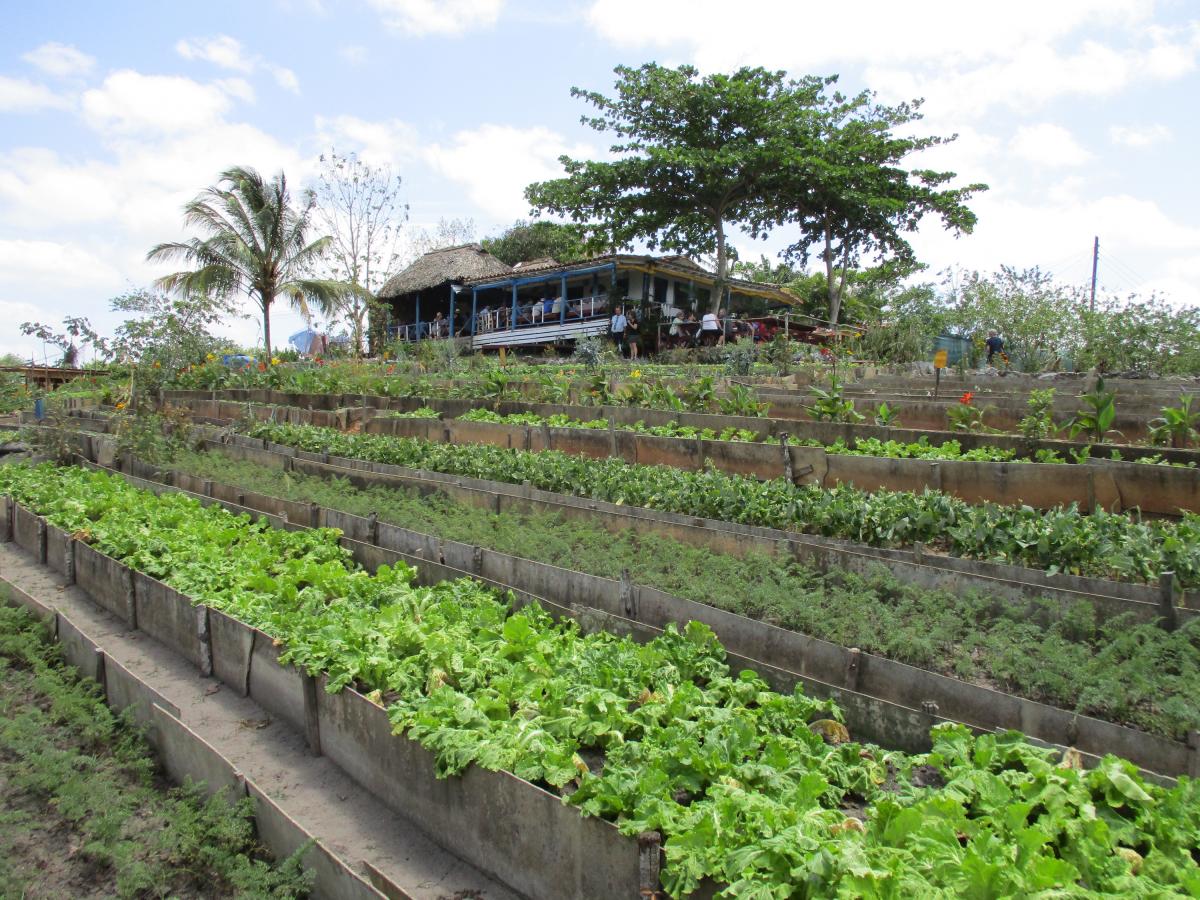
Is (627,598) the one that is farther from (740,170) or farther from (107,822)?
(740,170)

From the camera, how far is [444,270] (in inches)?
1086

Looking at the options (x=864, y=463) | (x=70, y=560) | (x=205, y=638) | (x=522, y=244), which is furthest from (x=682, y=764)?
(x=522, y=244)

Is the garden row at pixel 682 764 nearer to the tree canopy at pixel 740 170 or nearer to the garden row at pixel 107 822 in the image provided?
the garden row at pixel 107 822

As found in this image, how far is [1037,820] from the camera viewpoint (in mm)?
2607

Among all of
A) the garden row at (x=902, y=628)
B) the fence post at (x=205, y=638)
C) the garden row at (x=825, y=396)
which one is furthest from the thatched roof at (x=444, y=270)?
the fence post at (x=205, y=638)

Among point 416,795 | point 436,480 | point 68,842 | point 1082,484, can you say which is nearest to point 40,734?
point 68,842

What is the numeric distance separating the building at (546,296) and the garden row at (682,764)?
1707 centimetres

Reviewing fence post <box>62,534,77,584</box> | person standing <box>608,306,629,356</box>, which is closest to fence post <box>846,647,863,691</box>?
fence post <box>62,534,77,584</box>

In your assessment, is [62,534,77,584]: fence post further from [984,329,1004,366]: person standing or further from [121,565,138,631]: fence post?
[984,329,1004,366]: person standing

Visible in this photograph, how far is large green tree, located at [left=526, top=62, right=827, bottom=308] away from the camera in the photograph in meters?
20.8

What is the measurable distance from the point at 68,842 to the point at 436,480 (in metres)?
4.97

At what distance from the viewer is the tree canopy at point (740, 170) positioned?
20875 millimetres

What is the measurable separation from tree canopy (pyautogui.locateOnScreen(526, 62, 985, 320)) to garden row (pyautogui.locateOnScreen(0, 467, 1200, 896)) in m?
18.3

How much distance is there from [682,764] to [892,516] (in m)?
3.00
